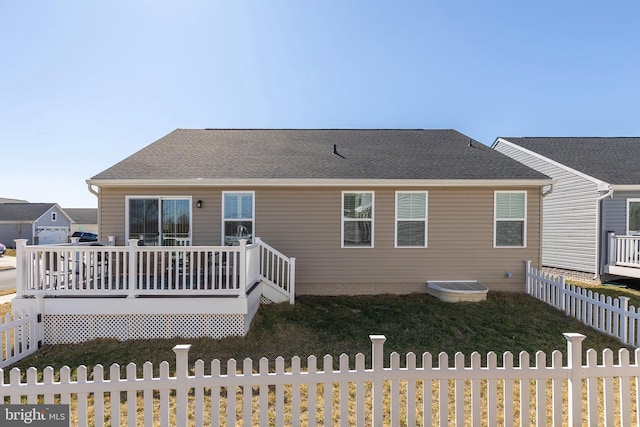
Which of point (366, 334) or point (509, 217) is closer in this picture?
point (366, 334)

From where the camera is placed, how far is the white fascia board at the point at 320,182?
7.30 metres

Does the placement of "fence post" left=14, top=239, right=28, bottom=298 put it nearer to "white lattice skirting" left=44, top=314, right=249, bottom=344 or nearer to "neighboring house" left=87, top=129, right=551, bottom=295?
"white lattice skirting" left=44, top=314, right=249, bottom=344

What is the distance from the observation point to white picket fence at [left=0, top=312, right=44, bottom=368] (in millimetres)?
4523

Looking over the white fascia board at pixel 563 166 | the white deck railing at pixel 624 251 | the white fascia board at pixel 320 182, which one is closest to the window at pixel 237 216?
the white fascia board at pixel 320 182

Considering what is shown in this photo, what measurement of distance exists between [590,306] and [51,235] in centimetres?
4797

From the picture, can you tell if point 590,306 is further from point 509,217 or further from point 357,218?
point 357,218

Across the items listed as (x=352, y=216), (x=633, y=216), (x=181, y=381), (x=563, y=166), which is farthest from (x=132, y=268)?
(x=633, y=216)

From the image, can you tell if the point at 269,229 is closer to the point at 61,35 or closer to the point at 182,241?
the point at 182,241

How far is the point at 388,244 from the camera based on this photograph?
8.01 metres

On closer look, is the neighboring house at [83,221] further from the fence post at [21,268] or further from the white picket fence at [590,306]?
the white picket fence at [590,306]

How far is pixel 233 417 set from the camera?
8.98 ft

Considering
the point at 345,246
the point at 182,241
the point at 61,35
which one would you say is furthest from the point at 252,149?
the point at 61,35

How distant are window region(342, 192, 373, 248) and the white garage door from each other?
41.1 meters

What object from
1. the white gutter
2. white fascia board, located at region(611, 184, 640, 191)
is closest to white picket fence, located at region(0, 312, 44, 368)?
the white gutter
